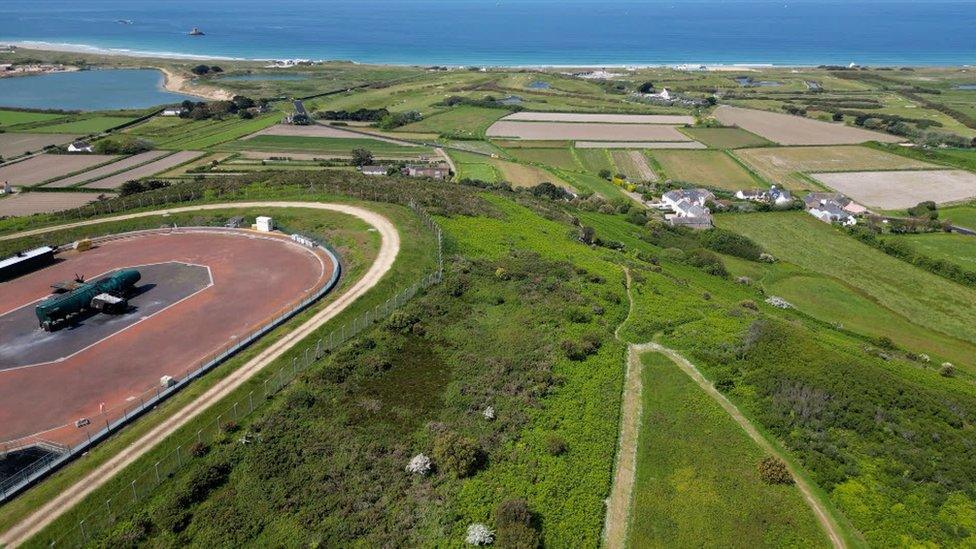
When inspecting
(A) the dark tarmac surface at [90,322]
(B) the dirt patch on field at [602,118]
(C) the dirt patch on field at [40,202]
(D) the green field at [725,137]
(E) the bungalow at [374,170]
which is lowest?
(C) the dirt patch on field at [40,202]

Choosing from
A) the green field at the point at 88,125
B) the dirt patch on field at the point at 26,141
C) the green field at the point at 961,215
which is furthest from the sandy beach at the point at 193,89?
the green field at the point at 961,215

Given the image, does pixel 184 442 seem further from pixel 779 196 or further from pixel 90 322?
pixel 779 196

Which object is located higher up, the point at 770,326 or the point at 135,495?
the point at 770,326

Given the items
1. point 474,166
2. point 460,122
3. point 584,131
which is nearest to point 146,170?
point 474,166

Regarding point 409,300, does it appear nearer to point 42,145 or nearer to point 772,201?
point 772,201

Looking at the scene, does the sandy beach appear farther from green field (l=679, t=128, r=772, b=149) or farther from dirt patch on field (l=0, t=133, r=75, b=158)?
green field (l=679, t=128, r=772, b=149)

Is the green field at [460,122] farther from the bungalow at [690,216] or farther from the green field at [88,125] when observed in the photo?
the green field at [88,125]

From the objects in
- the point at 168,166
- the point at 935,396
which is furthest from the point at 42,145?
the point at 935,396
